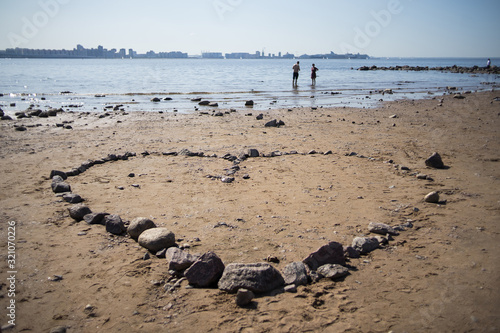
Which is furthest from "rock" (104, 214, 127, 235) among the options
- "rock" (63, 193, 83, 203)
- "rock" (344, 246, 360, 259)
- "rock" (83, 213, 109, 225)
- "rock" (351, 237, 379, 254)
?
"rock" (351, 237, 379, 254)

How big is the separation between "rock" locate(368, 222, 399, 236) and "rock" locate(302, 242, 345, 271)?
3.35 feet

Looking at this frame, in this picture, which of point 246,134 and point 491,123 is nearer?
point 246,134

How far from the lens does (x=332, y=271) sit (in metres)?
3.80

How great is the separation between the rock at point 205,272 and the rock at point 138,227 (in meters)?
1.31

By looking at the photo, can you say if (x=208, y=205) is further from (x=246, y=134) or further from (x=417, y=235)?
(x=246, y=134)

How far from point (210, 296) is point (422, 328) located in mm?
2064

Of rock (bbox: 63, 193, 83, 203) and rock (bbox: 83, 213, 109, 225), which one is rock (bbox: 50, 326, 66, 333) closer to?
rock (bbox: 83, 213, 109, 225)

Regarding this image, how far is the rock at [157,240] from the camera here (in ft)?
14.5

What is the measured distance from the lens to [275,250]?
4422 millimetres

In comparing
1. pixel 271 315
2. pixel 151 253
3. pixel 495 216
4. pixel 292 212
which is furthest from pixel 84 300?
pixel 495 216

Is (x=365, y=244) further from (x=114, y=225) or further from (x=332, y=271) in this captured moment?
(x=114, y=225)

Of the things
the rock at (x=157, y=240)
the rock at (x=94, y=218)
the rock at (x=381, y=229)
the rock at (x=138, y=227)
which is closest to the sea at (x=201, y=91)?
the rock at (x=94, y=218)

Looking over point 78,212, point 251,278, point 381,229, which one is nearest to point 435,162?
point 381,229

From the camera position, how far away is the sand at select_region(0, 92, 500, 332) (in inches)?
128
